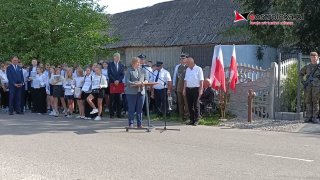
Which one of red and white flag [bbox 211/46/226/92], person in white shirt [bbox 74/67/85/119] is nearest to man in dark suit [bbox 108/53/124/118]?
person in white shirt [bbox 74/67/85/119]

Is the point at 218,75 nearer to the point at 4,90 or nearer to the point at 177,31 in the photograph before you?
the point at 4,90

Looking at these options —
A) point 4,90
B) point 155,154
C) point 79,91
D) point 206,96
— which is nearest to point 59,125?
point 79,91

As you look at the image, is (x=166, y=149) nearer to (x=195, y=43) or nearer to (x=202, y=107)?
(x=202, y=107)

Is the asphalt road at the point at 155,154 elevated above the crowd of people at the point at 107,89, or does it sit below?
below

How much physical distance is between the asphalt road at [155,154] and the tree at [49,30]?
547 inches

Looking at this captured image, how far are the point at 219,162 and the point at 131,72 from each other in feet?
16.4

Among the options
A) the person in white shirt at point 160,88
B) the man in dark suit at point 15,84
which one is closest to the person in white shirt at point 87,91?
the person in white shirt at point 160,88

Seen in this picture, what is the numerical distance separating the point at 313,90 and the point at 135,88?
204 inches

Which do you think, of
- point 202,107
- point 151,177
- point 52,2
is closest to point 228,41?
point 52,2

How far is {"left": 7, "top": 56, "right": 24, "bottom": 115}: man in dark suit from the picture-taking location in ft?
62.1

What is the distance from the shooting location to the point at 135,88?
13172 millimetres

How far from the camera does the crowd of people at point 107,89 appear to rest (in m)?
13.5

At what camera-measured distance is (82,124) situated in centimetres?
1489

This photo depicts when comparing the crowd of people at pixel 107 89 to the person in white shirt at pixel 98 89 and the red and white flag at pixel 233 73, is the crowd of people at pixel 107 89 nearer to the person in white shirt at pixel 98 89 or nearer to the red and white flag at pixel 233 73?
the person in white shirt at pixel 98 89
